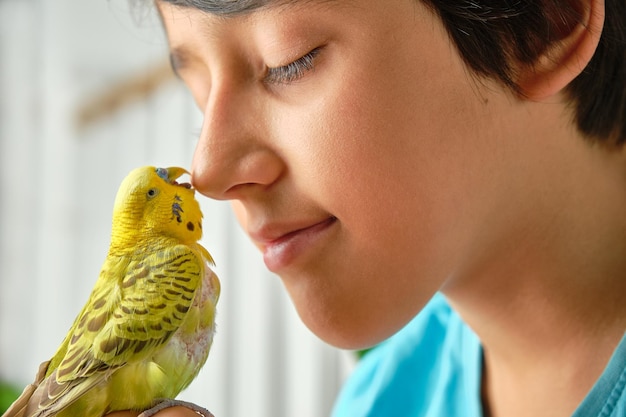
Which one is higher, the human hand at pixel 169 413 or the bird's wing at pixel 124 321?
the bird's wing at pixel 124 321

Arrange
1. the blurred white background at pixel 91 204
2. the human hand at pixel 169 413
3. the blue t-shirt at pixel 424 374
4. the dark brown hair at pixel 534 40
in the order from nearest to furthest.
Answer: the human hand at pixel 169 413, the dark brown hair at pixel 534 40, the blue t-shirt at pixel 424 374, the blurred white background at pixel 91 204

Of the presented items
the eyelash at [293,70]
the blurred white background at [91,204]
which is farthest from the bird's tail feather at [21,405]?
the blurred white background at [91,204]

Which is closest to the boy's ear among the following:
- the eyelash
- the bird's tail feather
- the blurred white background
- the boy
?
the boy

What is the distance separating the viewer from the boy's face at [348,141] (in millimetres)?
539

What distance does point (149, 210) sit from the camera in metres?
0.55

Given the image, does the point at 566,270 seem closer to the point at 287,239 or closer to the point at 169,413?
the point at 287,239

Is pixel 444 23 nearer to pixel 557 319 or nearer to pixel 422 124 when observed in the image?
pixel 422 124

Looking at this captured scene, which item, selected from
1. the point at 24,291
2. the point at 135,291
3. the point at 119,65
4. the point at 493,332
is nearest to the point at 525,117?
the point at 493,332

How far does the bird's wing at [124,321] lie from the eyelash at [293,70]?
A: 0.15 meters

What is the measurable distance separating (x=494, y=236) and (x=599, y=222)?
100 mm

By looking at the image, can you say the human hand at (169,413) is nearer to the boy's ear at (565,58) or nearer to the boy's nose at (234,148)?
the boy's nose at (234,148)

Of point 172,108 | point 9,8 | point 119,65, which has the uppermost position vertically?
point 9,8

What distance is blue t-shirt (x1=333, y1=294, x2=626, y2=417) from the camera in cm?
81

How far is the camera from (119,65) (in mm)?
1761
